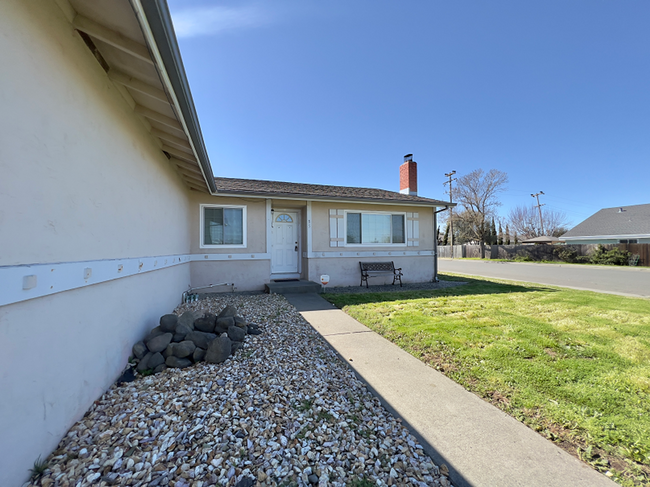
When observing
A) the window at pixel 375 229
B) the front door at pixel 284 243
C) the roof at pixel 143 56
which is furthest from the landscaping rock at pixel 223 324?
the window at pixel 375 229

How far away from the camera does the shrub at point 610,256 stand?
17688 millimetres

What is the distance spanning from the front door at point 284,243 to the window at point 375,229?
196 centimetres

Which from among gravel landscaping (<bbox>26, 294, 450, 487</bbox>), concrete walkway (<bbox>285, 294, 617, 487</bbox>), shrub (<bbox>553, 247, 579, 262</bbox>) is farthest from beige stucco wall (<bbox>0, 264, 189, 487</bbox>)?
shrub (<bbox>553, 247, 579, 262</bbox>)

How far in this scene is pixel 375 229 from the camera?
9594 mm

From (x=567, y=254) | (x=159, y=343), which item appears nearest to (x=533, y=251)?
(x=567, y=254)

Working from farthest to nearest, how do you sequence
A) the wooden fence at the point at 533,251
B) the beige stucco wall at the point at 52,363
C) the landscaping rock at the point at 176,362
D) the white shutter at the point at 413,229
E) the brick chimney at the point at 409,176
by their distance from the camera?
the wooden fence at the point at 533,251
the brick chimney at the point at 409,176
the white shutter at the point at 413,229
the landscaping rock at the point at 176,362
the beige stucco wall at the point at 52,363

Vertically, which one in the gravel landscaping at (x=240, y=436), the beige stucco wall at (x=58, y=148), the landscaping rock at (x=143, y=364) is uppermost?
the beige stucco wall at (x=58, y=148)

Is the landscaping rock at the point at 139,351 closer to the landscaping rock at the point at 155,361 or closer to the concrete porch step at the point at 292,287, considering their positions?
the landscaping rock at the point at 155,361

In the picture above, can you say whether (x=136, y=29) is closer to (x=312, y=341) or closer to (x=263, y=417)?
(x=263, y=417)

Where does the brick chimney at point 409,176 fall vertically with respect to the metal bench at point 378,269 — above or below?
above

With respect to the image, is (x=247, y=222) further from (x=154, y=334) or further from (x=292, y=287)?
(x=154, y=334)

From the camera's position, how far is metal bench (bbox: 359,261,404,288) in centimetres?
909

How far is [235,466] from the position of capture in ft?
5.24

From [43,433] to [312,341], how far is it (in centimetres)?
283
